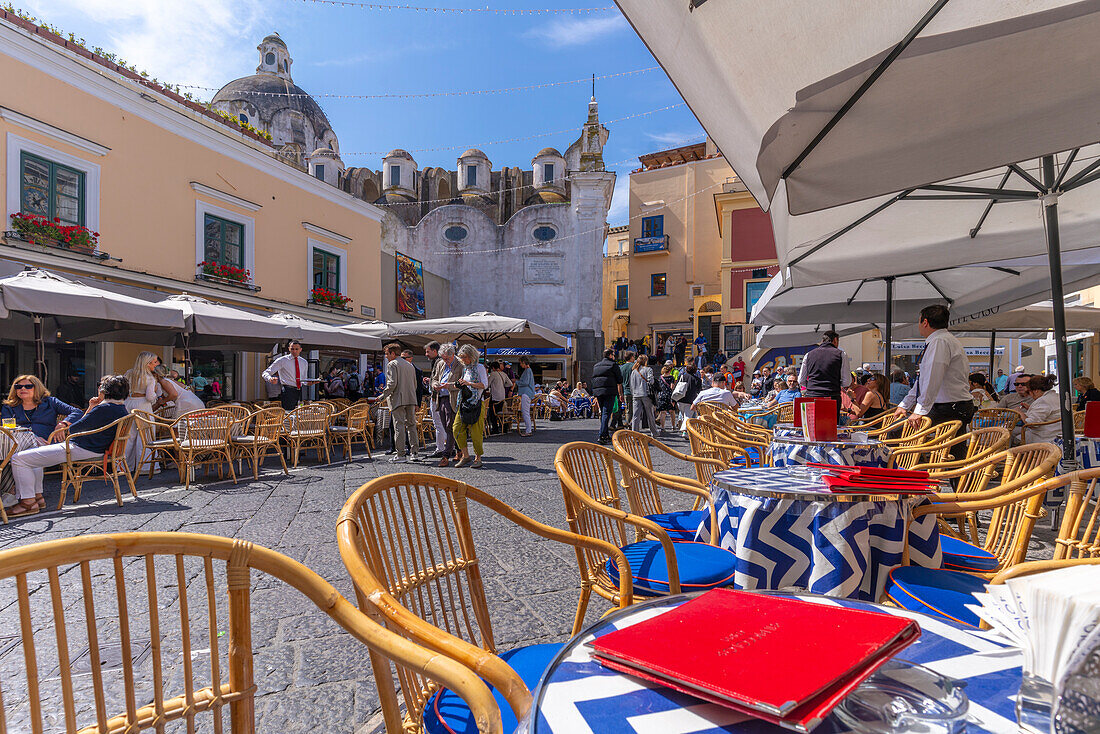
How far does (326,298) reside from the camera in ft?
51.0

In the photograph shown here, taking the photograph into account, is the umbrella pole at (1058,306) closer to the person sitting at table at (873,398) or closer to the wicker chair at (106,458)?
the person sitting at table at (873,398)

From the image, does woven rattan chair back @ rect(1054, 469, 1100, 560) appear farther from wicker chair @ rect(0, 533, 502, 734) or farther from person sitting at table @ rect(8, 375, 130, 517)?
person sitting at table @ rect(8, 375, 130, 517)

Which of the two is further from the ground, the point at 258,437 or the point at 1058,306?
the point at 1058,306

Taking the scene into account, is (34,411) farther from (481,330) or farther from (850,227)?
(850,227)

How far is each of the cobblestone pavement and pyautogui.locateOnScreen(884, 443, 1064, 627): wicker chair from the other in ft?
4.31

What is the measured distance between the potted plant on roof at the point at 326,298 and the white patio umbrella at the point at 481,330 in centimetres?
464

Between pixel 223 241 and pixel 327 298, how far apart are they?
2998 mm

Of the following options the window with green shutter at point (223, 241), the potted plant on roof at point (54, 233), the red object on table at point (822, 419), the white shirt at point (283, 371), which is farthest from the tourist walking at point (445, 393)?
the window with green shutter at point (223, 241)

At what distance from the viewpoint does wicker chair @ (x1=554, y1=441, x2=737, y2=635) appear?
1.86 metres

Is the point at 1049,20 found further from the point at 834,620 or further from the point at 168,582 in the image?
the point at 168,582

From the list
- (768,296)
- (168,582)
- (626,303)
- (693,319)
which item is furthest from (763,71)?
(626,303)

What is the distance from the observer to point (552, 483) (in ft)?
20.0

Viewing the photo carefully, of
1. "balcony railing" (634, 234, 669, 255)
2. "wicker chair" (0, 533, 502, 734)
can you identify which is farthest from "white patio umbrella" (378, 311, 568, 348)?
"balcony railing" (634, 234, 669, 255)

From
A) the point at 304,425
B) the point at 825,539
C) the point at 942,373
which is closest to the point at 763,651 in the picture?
the point at 825,539
